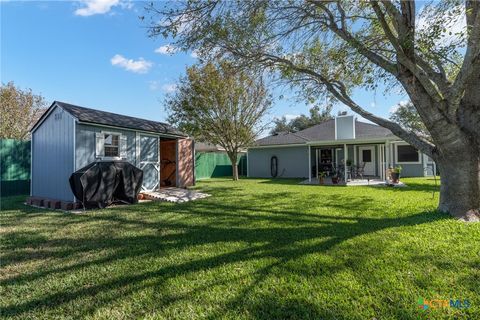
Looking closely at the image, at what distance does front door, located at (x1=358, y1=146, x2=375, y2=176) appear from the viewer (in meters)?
17.6

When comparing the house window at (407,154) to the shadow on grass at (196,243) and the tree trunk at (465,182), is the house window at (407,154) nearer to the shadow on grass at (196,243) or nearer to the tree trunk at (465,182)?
the shadow on grass at (196,243)

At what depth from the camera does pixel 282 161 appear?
762 inches

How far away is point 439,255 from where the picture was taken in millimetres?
3664

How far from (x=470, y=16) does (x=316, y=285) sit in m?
5.80

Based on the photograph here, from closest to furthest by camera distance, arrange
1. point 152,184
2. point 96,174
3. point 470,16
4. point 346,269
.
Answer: point 346,269 < point 470,16 < point 96,174 < point 152,184

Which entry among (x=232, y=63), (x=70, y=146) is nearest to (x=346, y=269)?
(x=232, y=63)

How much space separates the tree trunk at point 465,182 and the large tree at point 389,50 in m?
0.02

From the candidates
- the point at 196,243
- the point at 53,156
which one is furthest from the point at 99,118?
the point at 196,243

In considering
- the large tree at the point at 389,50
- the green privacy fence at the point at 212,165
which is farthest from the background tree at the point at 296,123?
the large tree at the point at 389,50

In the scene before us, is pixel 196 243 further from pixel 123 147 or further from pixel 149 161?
pixel 149 161

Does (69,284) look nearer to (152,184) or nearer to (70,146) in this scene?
(70,146)

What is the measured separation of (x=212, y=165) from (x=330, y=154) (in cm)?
936

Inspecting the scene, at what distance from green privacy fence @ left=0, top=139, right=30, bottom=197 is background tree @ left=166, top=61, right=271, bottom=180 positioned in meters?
7.31

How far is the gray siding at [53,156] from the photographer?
26.9 feet
